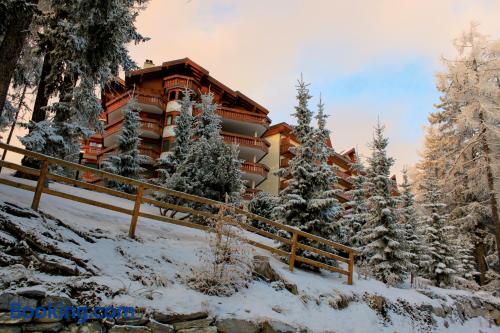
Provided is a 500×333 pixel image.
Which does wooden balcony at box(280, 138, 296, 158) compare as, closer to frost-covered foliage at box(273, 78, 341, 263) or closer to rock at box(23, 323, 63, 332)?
frost-covered foliage at box(273, 78, 341, 263)

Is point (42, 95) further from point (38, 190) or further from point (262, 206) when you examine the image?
point (262, 206)

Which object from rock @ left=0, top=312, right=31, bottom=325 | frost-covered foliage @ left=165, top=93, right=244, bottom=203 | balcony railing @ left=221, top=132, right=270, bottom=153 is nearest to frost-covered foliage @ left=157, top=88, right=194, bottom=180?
frost-covered foliage @ left=165, top=93, right=244, bottom=203

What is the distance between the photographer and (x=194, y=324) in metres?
6.48

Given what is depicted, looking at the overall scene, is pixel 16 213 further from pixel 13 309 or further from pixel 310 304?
pixel 310 304

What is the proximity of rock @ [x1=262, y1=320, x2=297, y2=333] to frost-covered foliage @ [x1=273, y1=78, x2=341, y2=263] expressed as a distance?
6.43 m

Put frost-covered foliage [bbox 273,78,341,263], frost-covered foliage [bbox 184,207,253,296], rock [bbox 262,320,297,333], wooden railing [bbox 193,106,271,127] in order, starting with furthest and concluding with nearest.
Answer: wooden railing [bbox 193,106,271,127] < frost-covered foliage [bbox 273,78,341,263] < frost-covered foliage [bbox 184,207,253,296] < rock [bbox 262,320,297,333]

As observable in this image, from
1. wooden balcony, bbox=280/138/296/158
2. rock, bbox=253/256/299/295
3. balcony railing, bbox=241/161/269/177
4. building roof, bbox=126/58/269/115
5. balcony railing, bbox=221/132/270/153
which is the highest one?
building roof, bbox=126/58/269/115

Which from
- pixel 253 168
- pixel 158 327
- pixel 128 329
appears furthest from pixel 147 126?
pixel 128 329

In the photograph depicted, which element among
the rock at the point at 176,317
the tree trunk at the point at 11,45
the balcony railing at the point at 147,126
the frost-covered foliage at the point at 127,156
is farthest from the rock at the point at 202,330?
the balcony railing at the point at 147,126

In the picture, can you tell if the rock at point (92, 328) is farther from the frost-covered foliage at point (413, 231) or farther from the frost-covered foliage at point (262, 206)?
the frost-covered foliage at point (413, 231)

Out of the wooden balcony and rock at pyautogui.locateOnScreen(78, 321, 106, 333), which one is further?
the wooden balcony

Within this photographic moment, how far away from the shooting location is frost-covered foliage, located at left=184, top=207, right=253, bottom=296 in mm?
7738

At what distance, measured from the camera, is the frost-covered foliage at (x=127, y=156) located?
23.5 meters

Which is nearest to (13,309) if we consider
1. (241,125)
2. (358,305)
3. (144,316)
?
(144,316)
